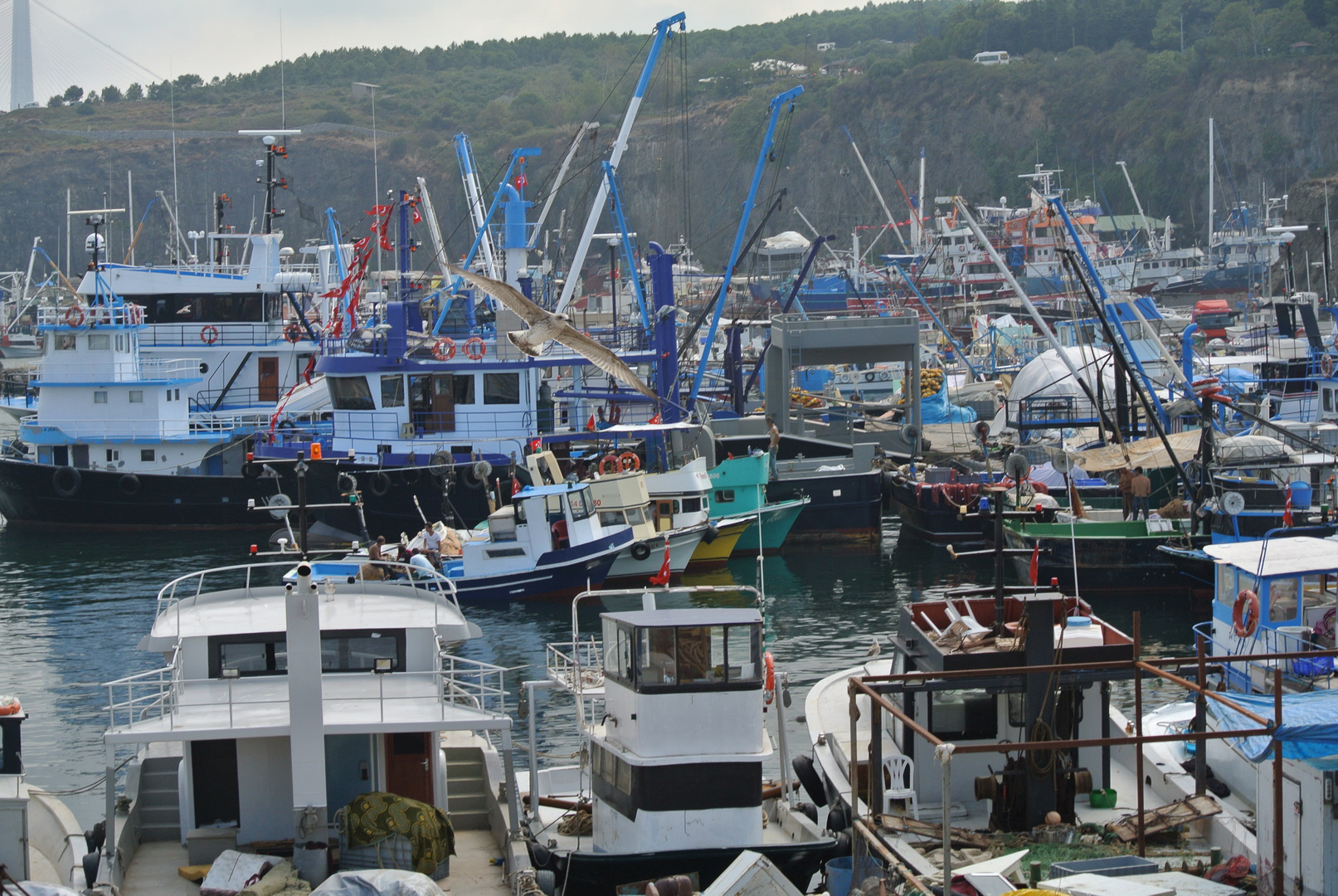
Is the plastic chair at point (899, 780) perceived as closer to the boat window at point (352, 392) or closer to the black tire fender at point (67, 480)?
the boat window at point (352, 392)

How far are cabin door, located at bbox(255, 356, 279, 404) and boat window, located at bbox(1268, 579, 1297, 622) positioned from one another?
33840 mm

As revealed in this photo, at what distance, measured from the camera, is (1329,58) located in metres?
117

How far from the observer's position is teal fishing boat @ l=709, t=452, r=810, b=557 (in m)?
32.9

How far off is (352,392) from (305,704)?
89.5ft

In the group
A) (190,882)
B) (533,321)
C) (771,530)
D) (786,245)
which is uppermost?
(786,245)

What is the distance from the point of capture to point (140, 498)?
39.3 meters

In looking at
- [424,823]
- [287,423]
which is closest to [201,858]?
[424,823]

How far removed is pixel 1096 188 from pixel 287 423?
91.5 metres

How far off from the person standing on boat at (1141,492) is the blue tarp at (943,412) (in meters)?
21.5

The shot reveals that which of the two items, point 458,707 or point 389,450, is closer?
point 458,707

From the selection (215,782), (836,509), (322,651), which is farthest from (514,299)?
(836,509)

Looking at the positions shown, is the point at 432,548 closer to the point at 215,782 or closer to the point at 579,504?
the point at 579,504

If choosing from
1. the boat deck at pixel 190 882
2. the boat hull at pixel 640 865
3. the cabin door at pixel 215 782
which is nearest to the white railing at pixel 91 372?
the boat deck at pixel 190 882

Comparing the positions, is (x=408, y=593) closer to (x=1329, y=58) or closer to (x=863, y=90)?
(x=1329, y=58)
